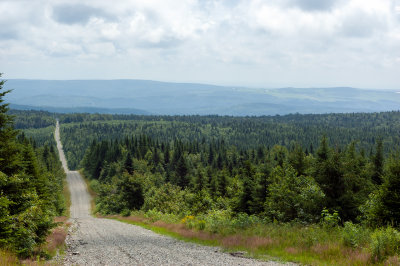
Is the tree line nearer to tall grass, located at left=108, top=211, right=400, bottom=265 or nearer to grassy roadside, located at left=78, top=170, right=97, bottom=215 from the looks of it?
tall grass, located at left=108, top=211, right=400, bottom=265

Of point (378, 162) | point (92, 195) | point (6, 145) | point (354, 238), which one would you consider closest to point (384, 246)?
point (354, 238)

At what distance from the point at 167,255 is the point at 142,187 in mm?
30082

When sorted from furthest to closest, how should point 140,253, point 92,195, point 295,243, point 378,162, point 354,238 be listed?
point 92,195, point 378,162, point 140,253, point 295,243, point 354,238

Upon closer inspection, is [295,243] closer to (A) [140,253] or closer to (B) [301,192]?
(A) [140,253]

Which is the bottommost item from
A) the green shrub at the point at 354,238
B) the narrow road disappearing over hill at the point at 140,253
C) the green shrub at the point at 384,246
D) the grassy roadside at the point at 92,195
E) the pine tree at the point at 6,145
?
the grassy roadside at the point at 92,195

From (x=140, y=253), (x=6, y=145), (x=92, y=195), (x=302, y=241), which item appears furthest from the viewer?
(x=92, y=195)

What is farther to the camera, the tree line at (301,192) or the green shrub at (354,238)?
the tree line at (301,192)

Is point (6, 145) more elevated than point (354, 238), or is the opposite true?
point (6, 145)

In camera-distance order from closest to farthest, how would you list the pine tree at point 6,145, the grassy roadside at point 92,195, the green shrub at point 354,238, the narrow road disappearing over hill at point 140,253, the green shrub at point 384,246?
1. the green shrub at point 384,246
2. the green shrub at point 354,238
3. the narrow road disappearing over hill at point 140,253
4. the pine tree at point 6,145
5. the grassy roadside at point 92,195

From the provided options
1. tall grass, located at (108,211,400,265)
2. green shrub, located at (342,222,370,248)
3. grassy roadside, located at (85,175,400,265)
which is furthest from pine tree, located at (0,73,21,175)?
green shrub, located at (342,222,370,248)

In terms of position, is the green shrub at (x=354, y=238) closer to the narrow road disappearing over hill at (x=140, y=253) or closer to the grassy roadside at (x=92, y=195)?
the narrow road disappearing over hill at (x=140, y=253)

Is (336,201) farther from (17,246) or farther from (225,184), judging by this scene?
(225,184)

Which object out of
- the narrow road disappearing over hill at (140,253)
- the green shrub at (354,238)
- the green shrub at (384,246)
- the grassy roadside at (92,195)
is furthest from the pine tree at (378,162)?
the grassy roadside at (92,195)

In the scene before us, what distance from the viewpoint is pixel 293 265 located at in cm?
1148
